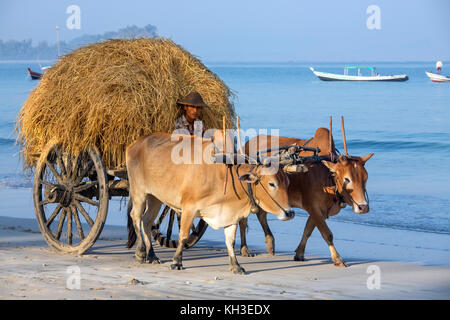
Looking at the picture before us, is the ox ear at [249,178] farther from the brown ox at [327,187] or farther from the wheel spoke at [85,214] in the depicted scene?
the wheel spoke at [85,214]

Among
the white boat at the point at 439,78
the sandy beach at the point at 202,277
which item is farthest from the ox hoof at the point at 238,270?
the white boat at the point at 439,78

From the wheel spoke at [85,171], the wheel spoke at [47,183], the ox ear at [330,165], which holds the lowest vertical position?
the wheel spoke at [47,183]

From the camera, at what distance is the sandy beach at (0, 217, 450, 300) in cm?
706

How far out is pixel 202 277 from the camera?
25.8 feet

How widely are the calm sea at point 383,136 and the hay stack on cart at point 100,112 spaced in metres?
0.63

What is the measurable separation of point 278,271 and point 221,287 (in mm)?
1186

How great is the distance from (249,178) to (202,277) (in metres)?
1.15

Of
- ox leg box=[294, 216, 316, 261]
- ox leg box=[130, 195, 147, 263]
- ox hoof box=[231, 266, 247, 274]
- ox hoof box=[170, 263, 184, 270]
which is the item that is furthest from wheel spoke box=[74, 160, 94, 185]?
ox leg box=[294, 216, 316, 261]

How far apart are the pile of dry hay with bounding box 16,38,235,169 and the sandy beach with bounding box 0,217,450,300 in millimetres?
1313

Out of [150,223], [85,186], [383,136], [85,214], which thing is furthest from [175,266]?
[383,136]

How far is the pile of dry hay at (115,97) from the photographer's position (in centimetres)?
865

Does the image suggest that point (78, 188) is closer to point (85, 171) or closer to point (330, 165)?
point (85, 171)

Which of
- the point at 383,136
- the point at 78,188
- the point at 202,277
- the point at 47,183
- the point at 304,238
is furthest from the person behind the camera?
the point at 383,136
